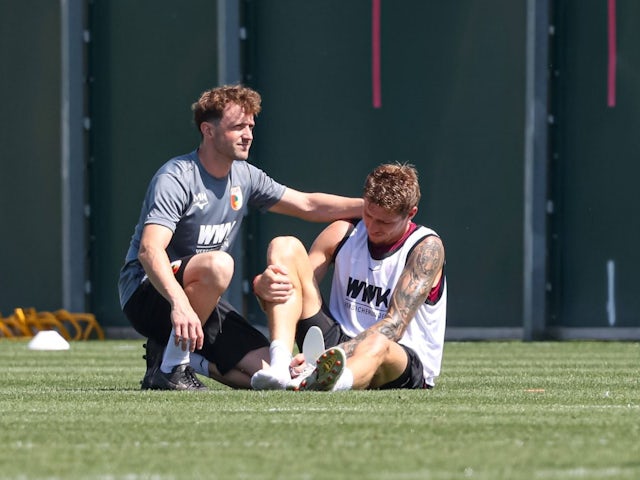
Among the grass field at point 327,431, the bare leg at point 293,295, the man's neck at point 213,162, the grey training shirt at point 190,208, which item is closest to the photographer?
the grass field at point 327,431

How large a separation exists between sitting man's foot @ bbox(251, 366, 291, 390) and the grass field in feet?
0.43

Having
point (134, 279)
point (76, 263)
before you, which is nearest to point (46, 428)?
point (134, 279)

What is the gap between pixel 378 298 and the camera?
22.2 ft

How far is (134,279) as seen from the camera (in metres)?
7.07

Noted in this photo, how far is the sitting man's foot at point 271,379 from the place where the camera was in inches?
258

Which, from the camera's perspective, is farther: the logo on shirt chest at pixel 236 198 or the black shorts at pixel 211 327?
the logo on shirt chest at pixel 236 198

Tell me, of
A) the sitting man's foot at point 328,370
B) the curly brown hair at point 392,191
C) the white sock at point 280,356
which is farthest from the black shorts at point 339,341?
the curly brown hair at point 392,191

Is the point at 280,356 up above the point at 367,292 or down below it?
below

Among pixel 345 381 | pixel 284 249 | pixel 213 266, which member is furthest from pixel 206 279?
pixel 345 381

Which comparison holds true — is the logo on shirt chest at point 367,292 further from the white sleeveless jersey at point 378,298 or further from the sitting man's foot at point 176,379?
the sitting man's foot at point 176,379

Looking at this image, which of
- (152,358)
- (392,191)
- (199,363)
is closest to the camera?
(392,191)

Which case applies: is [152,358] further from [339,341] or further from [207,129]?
[207,129]

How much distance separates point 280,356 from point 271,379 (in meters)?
0.11

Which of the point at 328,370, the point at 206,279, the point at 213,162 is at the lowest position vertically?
the point at 328,370
